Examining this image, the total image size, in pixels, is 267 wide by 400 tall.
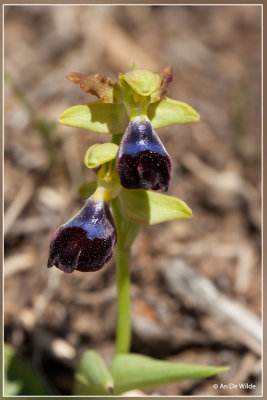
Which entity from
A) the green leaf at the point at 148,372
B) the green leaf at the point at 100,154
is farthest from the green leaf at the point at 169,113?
the green leaf at the point at 148,372

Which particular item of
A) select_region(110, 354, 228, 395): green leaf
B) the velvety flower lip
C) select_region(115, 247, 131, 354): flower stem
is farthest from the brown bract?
select_region(110, 354, 228, 395): green leaf

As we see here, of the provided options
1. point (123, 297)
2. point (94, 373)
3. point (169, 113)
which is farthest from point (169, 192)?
point (94, 373)

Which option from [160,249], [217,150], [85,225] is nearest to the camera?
[85,225]

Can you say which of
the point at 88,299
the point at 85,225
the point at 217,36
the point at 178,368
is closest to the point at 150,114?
the point at 85,225

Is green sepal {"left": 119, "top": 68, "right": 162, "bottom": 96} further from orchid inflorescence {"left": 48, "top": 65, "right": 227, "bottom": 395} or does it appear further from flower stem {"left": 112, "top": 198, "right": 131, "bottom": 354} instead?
flower stem {"left": 112, "top": 198, "right": 131, "bottom": 354}

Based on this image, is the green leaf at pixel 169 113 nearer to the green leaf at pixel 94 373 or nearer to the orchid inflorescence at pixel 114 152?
the orchid inflorescence at pixel 114 152

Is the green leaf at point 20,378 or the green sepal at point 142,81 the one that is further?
the green leaf at point 20,378

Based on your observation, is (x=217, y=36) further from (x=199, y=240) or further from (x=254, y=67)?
(x=199, y=240)
